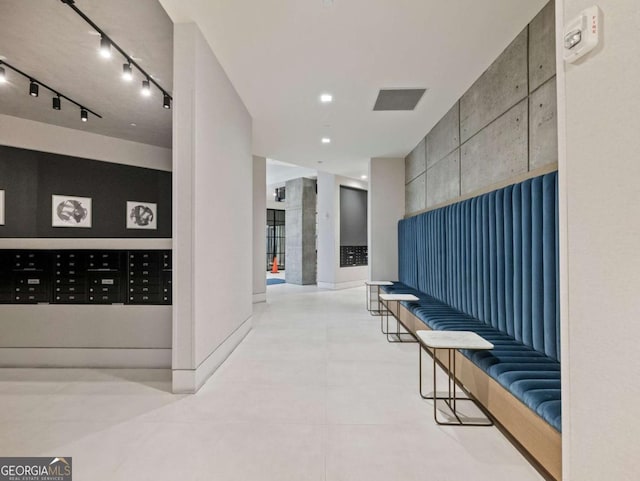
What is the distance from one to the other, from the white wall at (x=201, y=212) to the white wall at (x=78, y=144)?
312cm

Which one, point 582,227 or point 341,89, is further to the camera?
point 341,89

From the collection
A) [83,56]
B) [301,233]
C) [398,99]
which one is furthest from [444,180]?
[301,233]

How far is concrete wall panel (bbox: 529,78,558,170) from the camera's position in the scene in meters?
2.44

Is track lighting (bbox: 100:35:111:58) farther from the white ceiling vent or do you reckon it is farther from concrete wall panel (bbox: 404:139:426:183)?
concrete wall panel (bbox: 404:139:426:183)

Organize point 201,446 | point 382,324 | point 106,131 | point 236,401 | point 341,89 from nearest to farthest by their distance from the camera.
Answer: point 201,446 < point 236,401 < point 341,89 < point 382,324 < point 106,131

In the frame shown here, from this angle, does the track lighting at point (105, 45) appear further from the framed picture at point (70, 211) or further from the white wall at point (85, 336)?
the framed picture at point (70, 211)

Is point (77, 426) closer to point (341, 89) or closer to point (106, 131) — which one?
point (341, 89)

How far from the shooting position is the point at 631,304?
1.07 metres

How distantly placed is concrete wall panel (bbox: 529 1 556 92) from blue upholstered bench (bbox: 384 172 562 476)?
88 centimetres

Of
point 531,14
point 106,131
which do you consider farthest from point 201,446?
point 106,131

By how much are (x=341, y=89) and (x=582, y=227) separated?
3.41m

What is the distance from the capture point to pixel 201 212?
2854 millimetres

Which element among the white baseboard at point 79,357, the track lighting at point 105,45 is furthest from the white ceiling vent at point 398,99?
the white baseboard at point 79,357

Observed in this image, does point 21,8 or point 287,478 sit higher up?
point 21,8
